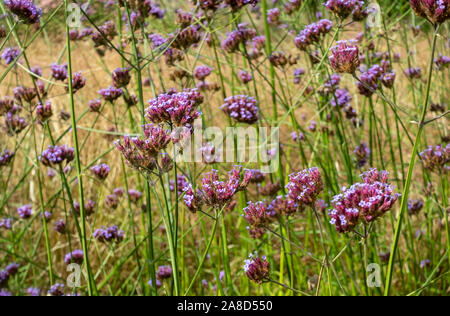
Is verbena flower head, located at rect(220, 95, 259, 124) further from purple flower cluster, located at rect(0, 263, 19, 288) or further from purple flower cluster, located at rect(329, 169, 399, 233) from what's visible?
purple flower cluster, located at rect(0, 263, 19, 288)

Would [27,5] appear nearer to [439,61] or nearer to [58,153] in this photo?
[58,153]

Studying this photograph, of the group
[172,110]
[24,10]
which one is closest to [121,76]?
[24,10]

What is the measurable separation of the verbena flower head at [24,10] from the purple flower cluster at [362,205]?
83 cm

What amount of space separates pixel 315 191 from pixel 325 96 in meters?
0.93

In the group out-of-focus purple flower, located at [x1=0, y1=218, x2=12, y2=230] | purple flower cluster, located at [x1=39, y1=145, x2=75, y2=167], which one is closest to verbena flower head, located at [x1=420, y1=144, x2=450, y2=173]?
purple flower cluster, located at [x1=39, y1=145, x2=75, y2=167]

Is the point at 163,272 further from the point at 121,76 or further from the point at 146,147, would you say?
the point at 146,147

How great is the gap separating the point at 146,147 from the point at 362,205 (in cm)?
38

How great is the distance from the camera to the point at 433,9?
0.79 meters

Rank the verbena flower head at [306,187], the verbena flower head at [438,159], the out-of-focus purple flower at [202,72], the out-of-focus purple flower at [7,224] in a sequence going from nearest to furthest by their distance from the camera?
1. the verbena flower head at [306,187]
2. the verbena flower head at [438,159]
3. the out-of-focus purple flower at [7,224]
4. the out-of-focus purple flower at [202,72]

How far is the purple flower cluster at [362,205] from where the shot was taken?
74cm

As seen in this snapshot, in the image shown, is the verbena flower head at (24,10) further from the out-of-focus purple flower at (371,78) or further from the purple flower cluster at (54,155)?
the out-of-focus purple flower at (371,78)

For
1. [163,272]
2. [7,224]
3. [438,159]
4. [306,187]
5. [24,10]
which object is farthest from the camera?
[7,224]

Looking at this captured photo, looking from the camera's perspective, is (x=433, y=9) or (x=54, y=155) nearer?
(x=433, y=9)

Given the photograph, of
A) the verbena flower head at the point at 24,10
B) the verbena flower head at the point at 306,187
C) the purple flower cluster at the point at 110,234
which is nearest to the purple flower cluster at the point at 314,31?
the verbena flower head at the point at 306,187
